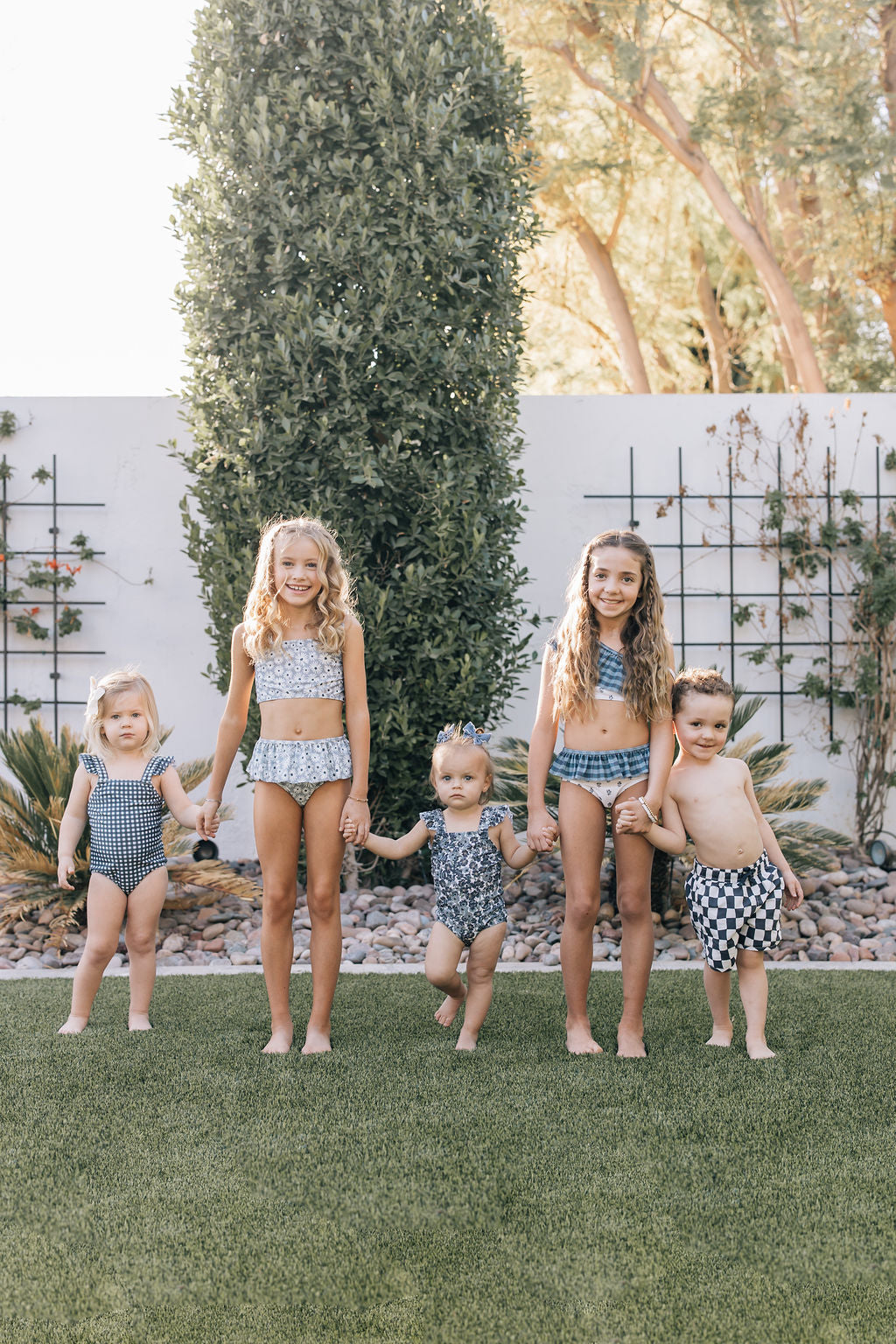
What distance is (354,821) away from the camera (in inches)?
140

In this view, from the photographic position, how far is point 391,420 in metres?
5.51

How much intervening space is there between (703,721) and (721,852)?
44 cm

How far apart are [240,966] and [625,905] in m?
1.98

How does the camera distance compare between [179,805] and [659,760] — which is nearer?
[659,760]

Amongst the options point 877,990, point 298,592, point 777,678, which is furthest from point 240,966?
point 777,678

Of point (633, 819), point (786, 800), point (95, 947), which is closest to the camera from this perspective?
point (633, 819)

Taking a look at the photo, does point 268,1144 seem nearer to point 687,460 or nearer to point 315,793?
point 315,793

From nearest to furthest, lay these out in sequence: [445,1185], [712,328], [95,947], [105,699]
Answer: [445,1185] < [95,947] < [105,699] < [712,328]

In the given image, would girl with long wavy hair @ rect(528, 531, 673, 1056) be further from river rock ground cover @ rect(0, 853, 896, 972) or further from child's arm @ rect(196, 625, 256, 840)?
river rock ground cover @ rect(0, 853, 896, 972)

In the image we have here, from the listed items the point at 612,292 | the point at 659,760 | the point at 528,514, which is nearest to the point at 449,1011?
the point at 659,760

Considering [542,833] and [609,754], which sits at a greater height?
[609,754]

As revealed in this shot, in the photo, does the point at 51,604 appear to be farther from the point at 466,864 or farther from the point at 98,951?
the point at 466,864

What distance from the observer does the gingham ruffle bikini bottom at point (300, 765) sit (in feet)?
11.6

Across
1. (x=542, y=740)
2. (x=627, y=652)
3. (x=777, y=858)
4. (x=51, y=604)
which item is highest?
(x=51, y=604)
